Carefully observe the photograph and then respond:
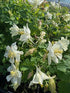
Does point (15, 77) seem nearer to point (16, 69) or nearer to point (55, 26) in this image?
point (16, 69)

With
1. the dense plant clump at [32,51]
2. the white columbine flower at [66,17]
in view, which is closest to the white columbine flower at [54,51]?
the dense plant clump at [32,51]

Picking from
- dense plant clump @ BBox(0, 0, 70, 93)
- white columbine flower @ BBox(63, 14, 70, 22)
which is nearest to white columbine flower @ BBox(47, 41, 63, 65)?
dense plant clump @ BBox(0, 0, 70, 93)

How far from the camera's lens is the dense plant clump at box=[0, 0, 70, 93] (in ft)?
3.44

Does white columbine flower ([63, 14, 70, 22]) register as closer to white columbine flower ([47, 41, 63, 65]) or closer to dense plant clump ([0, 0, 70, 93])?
dense plant clump ([0, 0, 70, 93])

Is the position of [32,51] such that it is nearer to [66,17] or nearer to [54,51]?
[54,51]

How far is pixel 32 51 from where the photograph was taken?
3.87ft

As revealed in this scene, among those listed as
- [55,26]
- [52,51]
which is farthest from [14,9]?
[52,51]

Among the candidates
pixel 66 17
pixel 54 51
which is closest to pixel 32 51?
pixel 54 51

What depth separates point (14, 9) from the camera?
1908 mm

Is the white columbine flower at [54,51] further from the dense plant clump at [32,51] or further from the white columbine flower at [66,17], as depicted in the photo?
the white columbine flower at [66,17]

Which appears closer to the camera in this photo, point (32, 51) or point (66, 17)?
point (32, 51)

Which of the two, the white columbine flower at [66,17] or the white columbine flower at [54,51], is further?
the white columbine flower at [66,17]

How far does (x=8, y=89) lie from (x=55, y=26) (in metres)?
0.85

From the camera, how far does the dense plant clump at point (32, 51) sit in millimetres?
1048
